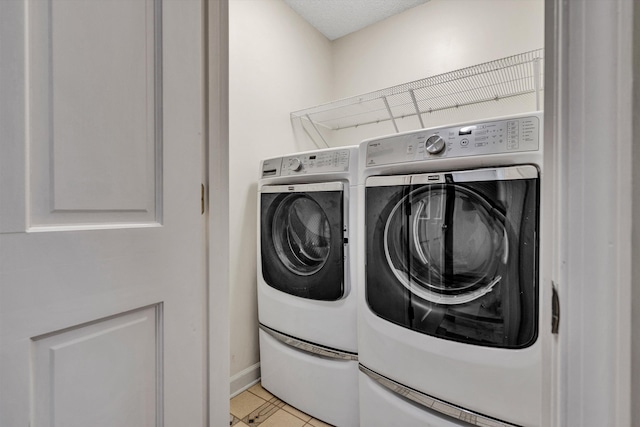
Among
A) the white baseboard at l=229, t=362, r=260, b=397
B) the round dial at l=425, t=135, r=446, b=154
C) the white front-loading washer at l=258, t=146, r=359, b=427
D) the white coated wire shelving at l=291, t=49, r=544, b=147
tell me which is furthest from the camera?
the white baseboard at l=229, t=362, r=260, b=397

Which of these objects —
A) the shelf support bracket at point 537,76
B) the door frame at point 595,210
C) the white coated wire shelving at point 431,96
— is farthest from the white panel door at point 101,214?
the shelf support bracket at point 537,76

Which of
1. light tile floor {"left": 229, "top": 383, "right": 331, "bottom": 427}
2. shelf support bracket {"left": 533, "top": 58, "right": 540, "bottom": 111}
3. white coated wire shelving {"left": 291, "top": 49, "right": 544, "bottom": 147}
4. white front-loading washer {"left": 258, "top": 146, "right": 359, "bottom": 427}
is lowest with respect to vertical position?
light tile floor {"left": 229, "top": 383, "right": 331, "bottom": 427}

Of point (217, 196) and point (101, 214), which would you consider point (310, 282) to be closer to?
point (217, 196)

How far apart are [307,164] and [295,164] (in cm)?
7

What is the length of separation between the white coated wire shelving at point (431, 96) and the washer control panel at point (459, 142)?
1.92ft

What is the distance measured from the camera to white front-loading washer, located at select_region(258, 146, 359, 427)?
1359 mm

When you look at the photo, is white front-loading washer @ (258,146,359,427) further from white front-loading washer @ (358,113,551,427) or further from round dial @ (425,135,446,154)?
round dial @ (425,135,446,154)

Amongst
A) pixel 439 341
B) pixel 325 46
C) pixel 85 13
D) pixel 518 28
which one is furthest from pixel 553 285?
pixel 325 46

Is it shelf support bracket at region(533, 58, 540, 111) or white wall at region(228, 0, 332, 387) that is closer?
shelf support bracket at region(533, 58, 540, 111)

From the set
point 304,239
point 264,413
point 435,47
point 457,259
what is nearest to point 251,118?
point 304,239

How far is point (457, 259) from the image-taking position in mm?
1063

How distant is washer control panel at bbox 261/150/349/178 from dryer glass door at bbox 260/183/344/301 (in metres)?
0.08

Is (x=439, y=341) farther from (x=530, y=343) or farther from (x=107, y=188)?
(x=107, y=188)

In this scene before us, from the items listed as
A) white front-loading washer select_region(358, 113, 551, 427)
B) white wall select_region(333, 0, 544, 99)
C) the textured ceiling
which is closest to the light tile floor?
white front-loading washer select_region(358, 113, 551, 427)
